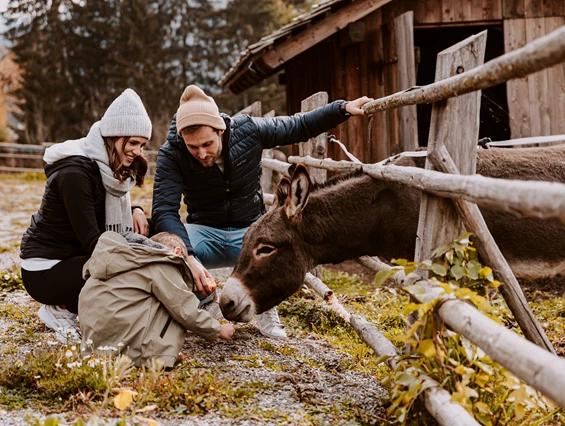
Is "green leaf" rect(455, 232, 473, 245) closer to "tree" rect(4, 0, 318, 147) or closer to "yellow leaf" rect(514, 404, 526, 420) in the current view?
"yellow leaf" rect(514, 404, 526, 420)

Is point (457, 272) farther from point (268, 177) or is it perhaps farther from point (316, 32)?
point (268, 177)

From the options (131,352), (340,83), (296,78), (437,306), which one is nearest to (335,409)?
(437,306)

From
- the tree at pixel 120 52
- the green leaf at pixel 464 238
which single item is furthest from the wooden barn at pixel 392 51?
the tree at pixel 120 52

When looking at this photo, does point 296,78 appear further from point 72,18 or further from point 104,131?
Answer: point 72,18

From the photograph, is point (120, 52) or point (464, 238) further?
point (120, 52)

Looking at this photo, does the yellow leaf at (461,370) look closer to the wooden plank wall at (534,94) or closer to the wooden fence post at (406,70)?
the wooden fence post at (406,70)

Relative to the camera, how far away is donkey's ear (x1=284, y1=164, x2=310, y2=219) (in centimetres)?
354

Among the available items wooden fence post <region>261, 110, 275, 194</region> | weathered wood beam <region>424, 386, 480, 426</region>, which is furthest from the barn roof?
weathered wood beam <region>424, 386, 480, 426</region>

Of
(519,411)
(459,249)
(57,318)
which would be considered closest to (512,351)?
(519,411)

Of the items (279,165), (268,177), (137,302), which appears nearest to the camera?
(137,302)

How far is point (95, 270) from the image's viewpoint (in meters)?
3.36

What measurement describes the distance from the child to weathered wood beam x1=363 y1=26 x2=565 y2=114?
1.68 m

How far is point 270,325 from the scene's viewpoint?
4.34 m

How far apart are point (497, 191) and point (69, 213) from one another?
267 centimetres
